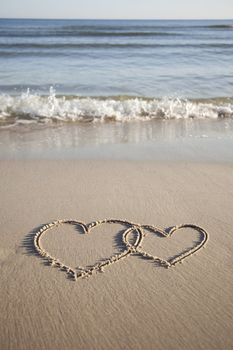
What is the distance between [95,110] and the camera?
5.73 m

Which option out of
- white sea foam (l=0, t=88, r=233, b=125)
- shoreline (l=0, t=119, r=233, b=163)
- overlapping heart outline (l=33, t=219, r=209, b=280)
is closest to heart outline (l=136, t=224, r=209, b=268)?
overlapping heart outline (l=33, t=219, r=209, b=280)

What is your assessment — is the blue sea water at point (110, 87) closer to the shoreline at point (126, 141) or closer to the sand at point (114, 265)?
the shoreline at point (126, 141)

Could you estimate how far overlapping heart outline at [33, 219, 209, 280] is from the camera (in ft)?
7.10

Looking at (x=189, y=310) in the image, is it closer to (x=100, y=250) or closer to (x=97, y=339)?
(x=97, y=339)

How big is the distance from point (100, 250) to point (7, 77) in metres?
7.09

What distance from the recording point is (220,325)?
1803 millimetres

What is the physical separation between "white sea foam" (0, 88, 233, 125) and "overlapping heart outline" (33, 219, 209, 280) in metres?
3.09

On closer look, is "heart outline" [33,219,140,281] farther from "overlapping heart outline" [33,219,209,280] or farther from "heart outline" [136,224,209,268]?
"heart outline" [136,224,209,268]

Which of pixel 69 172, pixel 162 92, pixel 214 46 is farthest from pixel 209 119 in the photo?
pixel 214 46

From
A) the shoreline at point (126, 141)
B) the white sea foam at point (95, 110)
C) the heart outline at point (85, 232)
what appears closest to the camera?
the heart outline at point (85, 232)

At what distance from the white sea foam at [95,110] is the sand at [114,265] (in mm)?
2164

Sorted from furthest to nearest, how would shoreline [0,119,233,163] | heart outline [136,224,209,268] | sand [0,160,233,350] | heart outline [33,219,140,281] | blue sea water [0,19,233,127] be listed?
1. blue sea water [0,19,233,127]
2. shoreline [0,119,233,163]
3. heart outline [136,224,209,268]
4. heart outline [33,219,140,281]
5. sand [0,160,233,350]

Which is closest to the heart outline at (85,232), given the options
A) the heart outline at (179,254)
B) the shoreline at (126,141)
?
the heart outline at (179,254)

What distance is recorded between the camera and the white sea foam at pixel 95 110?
5.52 metres
